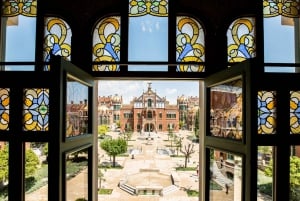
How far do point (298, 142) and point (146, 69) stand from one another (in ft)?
4.79

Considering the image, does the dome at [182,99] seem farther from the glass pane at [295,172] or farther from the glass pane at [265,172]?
the glass pane at [295,172]

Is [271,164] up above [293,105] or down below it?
below

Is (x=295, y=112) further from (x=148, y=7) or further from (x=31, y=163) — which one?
(x=31, y=163)

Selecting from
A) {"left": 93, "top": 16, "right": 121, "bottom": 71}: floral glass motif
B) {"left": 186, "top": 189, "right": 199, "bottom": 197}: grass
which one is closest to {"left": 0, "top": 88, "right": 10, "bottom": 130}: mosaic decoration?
{"left": 93, "top": 16, "right": 121, "bottom": 71}: floral glass motif

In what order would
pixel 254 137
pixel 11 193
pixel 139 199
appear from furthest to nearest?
pixel 139 199 < pixel 11 193 < pixel 254 137

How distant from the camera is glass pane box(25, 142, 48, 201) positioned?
2389mm

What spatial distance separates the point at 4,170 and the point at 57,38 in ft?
4.19

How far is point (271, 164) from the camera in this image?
96.1 inches

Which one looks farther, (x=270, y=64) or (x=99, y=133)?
(x=99, y=133)

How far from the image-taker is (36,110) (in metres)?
2.39

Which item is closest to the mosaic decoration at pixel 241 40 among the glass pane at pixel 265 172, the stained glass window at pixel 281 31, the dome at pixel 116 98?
the stained glass window at pixel 281 31

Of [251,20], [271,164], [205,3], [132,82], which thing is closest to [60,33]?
[132,82]

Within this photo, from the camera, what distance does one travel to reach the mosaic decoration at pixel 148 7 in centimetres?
273

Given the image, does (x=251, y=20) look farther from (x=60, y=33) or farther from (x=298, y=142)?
(x=60, y=33)
